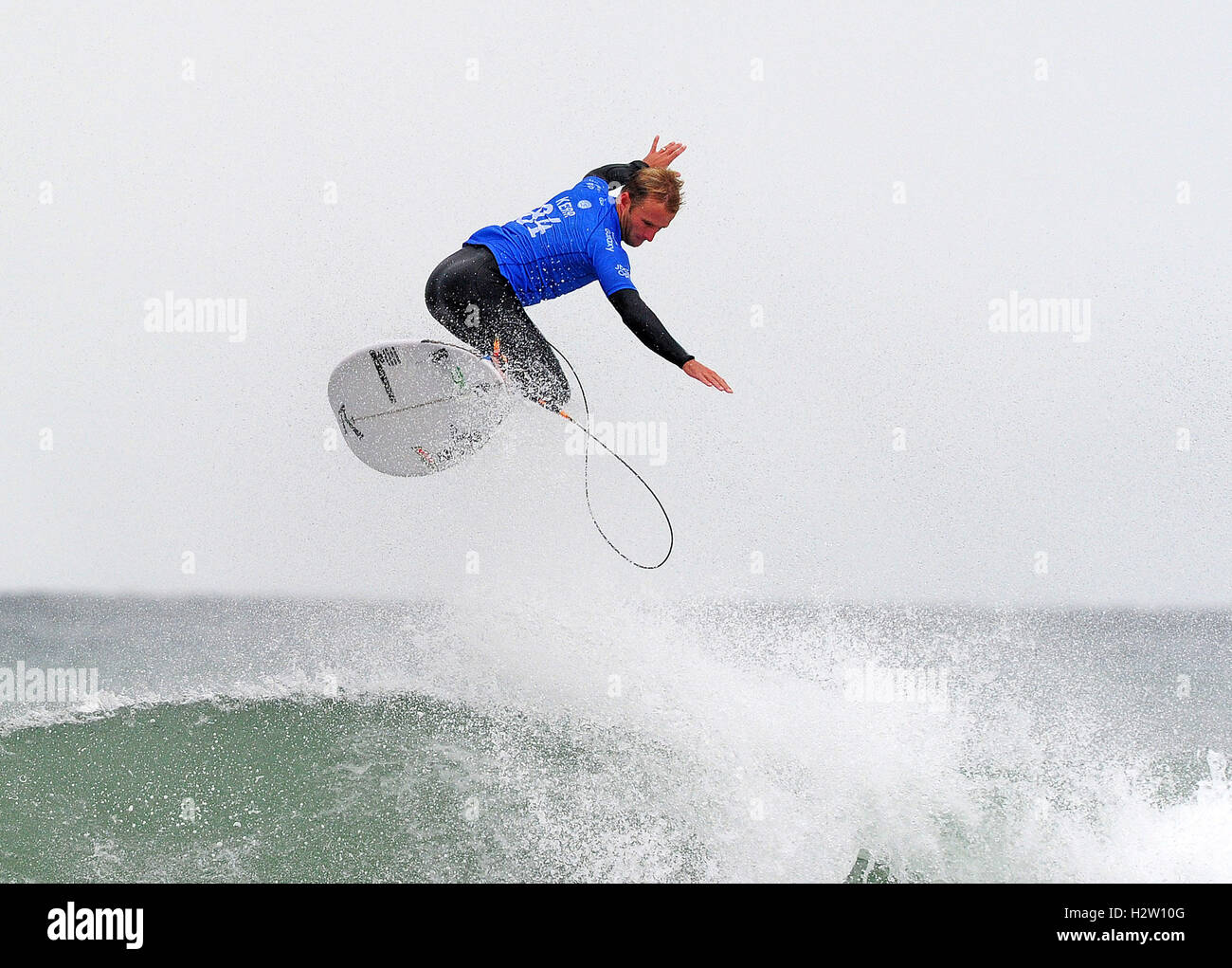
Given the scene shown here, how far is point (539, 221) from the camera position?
5.36m

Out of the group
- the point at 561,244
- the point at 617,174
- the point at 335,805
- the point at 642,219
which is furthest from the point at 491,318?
the point at 335,805

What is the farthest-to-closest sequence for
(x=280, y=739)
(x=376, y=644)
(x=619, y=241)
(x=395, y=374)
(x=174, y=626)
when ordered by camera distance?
1. (x=174, y=626)
2. (x=376, y=644)
3. (x=280, y=739)
4. (x=395, y=374)
5. (x=619, y=241)

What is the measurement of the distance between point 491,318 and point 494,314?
31mm

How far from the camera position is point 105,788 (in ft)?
19.5

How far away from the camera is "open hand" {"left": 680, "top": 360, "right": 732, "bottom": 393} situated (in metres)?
4.65

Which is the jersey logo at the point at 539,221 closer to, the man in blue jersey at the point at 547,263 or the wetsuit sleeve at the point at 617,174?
the man in blue jersey at the point at 547,263

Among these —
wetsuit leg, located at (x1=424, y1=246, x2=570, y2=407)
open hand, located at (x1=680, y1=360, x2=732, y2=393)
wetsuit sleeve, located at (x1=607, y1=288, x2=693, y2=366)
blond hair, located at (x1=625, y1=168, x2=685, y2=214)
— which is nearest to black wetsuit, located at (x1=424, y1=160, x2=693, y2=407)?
wetsuit leg, located at (x1=424, y1=246, x2=570, y2=407)

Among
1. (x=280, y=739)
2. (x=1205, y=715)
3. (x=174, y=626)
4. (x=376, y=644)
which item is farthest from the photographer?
(x=174, y=626)

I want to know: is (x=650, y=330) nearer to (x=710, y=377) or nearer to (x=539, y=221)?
(x=710, y=377)

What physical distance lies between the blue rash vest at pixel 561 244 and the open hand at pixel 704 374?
74 centimetres
